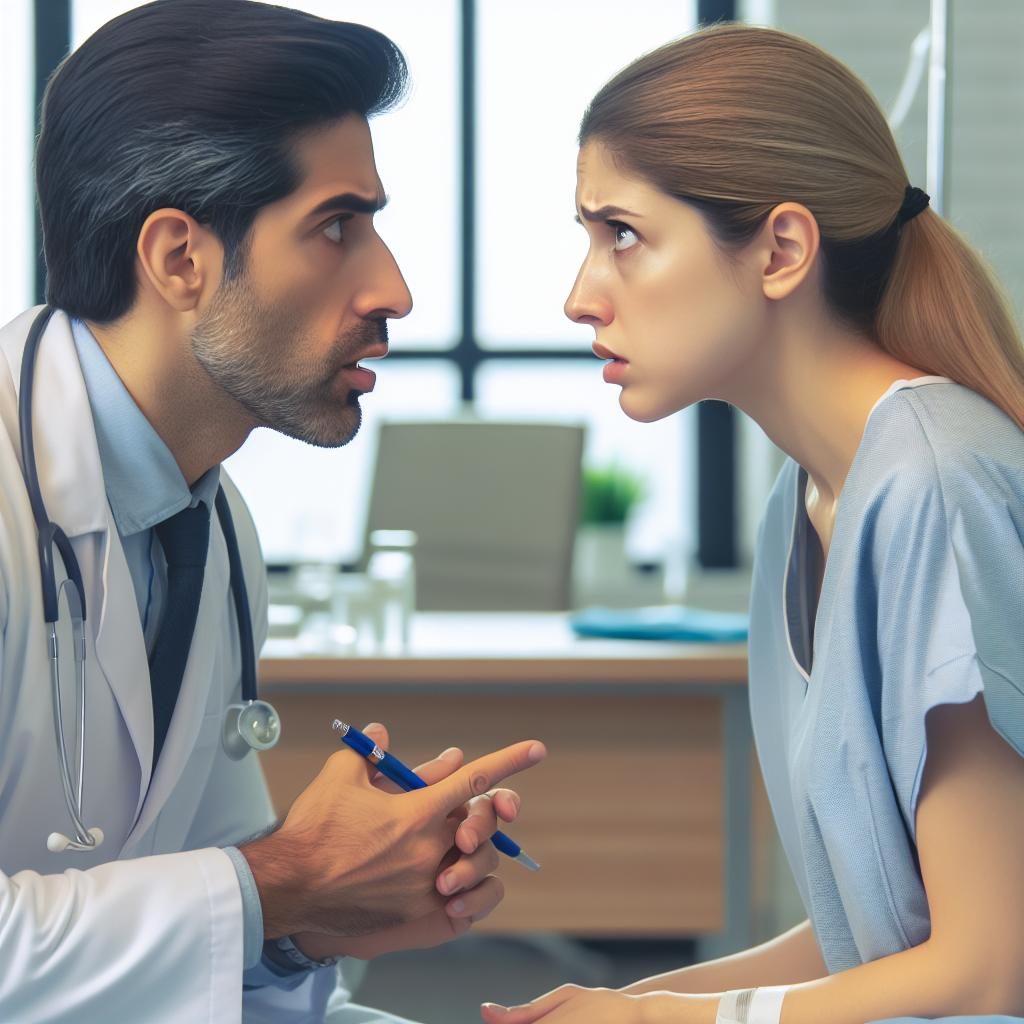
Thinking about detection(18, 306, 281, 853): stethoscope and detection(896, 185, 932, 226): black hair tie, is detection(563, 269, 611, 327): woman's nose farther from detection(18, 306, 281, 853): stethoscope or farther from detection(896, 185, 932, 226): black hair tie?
detection(18, 306, 281, 853): stethoscope

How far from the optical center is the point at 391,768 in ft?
4.17

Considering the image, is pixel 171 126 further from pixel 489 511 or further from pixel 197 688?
pixel 489 511

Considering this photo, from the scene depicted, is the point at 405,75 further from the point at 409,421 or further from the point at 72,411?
the point at 409,421

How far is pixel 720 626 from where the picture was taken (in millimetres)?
2783

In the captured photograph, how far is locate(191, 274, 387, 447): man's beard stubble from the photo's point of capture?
56.1 inches

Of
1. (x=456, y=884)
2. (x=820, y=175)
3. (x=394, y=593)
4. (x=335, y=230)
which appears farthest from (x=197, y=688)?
(x=394, y=593)

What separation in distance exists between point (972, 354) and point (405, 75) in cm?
70

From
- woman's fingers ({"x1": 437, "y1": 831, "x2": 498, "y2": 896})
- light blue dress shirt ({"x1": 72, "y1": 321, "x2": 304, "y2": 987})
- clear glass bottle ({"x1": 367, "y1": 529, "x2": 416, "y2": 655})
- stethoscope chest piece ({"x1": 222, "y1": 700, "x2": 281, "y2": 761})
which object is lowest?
clear glass bottle ({"x1": 367, "y1": 529, "x2": 416, "y2": 655})

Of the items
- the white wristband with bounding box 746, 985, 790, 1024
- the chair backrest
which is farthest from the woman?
the chair backrest

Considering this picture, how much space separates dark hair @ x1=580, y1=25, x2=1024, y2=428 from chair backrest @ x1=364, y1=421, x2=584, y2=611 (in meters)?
2.06

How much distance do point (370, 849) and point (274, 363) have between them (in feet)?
1.67

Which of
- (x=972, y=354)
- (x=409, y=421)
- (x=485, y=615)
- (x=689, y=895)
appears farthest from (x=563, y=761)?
(x=972, y=354)

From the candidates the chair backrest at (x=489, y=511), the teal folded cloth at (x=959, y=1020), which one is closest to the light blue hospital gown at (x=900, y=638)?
the teal folded cloth at (x=959, y=1020)

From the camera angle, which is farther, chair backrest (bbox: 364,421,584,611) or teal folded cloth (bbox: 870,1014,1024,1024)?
chair backrest (bbox: 364,421,584,611)
